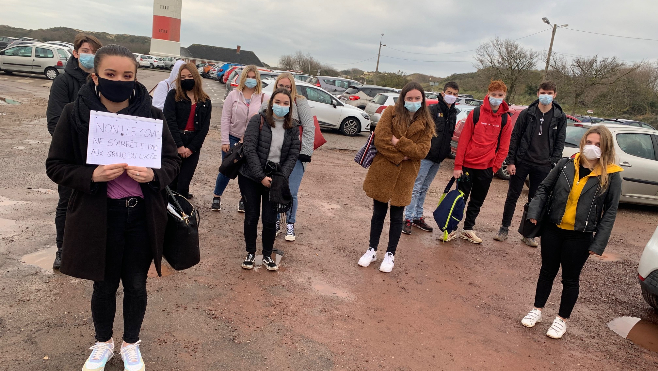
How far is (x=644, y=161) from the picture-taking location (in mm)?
8641

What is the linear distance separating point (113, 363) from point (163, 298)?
0.93 metres

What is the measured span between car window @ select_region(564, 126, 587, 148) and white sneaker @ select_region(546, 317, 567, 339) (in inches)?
225

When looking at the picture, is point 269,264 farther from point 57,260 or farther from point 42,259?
point 42,259

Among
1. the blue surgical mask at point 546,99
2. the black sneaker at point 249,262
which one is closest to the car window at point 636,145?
the blue surgical mask at point 546,99

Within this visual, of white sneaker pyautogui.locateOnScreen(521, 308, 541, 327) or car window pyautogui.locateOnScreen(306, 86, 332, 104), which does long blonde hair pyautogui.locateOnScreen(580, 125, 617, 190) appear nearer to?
white sneaker pyautogui.locateOnScreen(521, 308, 541, 327)

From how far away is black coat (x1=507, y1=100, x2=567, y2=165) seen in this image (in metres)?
6.21

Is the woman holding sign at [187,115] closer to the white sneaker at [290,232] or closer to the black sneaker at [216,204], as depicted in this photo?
A: the black sneaker at [216,204]

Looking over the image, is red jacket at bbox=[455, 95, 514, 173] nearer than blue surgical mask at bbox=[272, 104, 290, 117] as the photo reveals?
No

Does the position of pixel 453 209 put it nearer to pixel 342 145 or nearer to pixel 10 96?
pixel 342 145

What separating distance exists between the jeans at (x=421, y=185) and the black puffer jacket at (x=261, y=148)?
2.21m

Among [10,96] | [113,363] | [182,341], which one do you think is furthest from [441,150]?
[10,96]

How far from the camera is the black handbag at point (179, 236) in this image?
2855 millimetres

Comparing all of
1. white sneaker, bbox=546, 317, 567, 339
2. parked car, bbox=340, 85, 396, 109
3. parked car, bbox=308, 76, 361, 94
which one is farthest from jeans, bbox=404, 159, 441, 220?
parked car, bbox=308, 76, 361, 94

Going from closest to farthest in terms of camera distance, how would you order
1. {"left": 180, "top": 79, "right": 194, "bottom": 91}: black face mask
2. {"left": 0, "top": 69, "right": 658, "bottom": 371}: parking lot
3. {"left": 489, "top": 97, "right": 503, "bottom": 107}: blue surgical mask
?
{"left": 0, "top": 69, "right": 658, "bottom": 371}: parking lot, {"left": 180, "top": 79, "right": 194, "bottom": 91}: black face mask, {"left": 489, "top": 97, "right": 503, "bottom": 107}: blue surgical mask
